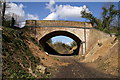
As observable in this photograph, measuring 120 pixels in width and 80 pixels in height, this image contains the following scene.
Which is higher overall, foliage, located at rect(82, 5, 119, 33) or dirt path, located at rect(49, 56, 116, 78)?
foliage, located at rect(82, 5, 119, 33)

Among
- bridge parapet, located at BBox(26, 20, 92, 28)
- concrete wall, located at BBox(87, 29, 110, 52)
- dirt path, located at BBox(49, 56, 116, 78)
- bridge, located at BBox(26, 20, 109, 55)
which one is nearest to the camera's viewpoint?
dirt path, located at BBox(49, 56, 116, 78)

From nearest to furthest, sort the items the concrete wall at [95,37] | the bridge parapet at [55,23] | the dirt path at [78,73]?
the dirt path at [78,73] < the concrete wall at [95,37] < the bridge parapet at [55,23]

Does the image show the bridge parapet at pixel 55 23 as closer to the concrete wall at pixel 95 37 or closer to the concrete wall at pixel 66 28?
the concrete wall at pixel 66 28

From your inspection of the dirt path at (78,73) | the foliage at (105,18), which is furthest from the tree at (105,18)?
the dirt path at (78,73)

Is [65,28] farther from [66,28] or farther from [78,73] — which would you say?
A: [78,73]

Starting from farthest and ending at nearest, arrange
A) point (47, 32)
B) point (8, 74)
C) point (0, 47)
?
1. point (47, 32)
2. point (0, 47)
3. point (8, 74)

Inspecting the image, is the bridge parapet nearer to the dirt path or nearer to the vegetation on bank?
the vegetation on bank

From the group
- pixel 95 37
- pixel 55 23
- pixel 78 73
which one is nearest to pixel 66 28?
pixel 55 23

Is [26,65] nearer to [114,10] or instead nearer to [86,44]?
[86,44]

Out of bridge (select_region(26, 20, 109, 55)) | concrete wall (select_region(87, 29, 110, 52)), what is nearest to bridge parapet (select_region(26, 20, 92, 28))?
bridge (select_region(26, 20, 109, 55))

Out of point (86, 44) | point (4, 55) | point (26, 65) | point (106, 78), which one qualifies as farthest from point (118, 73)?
point (86, 44)

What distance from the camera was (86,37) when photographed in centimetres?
2538

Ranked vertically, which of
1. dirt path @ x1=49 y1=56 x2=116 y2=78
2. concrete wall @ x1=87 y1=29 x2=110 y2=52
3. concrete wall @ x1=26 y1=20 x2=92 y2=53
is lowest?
dirt path @ x1=49 y1=56 x2=116 y2=78

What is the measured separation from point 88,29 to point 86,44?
9.35 ft
